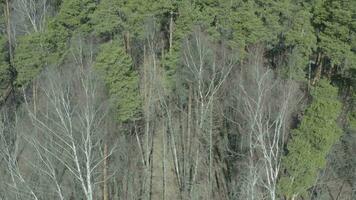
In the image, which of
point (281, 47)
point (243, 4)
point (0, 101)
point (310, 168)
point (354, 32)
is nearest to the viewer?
point (310, 168)

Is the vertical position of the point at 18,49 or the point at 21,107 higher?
the point at 18,49

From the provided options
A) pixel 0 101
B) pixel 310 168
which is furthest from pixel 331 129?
pixel 0 101

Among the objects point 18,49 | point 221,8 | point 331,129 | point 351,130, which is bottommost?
point 351,130

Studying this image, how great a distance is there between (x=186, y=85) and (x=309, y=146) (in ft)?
27.1

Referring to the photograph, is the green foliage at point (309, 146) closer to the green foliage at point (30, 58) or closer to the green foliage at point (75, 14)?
the green foliage at point (75, 14)

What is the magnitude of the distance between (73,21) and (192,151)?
9426 mm

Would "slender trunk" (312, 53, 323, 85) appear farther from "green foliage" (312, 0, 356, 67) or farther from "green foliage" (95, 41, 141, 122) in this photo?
"green foliage" (95, 41, 141, 122)

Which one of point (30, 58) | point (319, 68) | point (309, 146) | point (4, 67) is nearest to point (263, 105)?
point (309, 146)

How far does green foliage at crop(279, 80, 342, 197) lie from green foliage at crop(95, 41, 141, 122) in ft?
25.0

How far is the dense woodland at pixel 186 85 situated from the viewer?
2234cm

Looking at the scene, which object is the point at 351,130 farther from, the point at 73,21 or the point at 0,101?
the point at 0,101

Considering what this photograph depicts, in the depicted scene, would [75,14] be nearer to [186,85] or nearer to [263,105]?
[186,85]

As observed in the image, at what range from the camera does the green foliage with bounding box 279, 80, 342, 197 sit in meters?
18.5

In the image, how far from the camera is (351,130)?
23.5m
